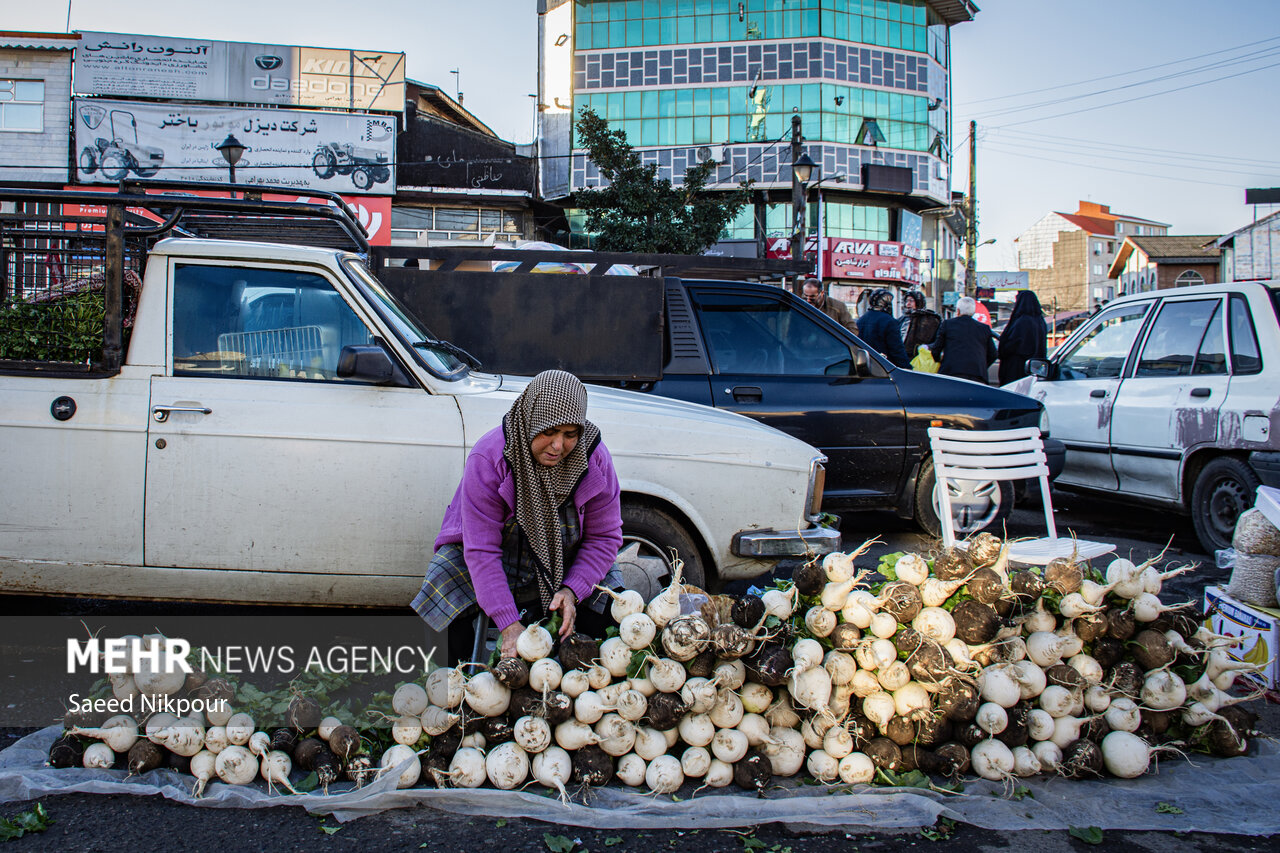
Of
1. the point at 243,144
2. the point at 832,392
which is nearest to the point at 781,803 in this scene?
the point at 832,392

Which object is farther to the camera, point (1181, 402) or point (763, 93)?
point (763, 93)

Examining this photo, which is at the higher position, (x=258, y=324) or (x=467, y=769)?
(x=258, y=324)

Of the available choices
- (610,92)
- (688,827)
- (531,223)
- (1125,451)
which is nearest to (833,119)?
(610,92)

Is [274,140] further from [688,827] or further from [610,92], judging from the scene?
[688,827]

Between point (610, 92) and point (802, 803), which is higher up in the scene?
point (610, 92)

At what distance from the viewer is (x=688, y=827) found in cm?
280

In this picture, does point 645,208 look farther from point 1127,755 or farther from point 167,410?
point 1127,755

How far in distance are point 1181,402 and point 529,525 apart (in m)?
5.51

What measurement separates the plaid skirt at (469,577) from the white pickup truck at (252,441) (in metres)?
0.61

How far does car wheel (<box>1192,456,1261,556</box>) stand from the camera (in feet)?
19.9

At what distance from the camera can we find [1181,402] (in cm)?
649

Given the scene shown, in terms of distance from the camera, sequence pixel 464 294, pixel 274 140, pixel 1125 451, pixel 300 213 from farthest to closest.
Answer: pixel 274 140, pixel 1125 451, pixel 464 294, pixel 300 213

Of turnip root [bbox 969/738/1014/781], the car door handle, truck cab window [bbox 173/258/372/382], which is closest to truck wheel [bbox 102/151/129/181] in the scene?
truck cab window [bbox 173/258/372/382]

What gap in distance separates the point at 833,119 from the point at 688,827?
34.3m
